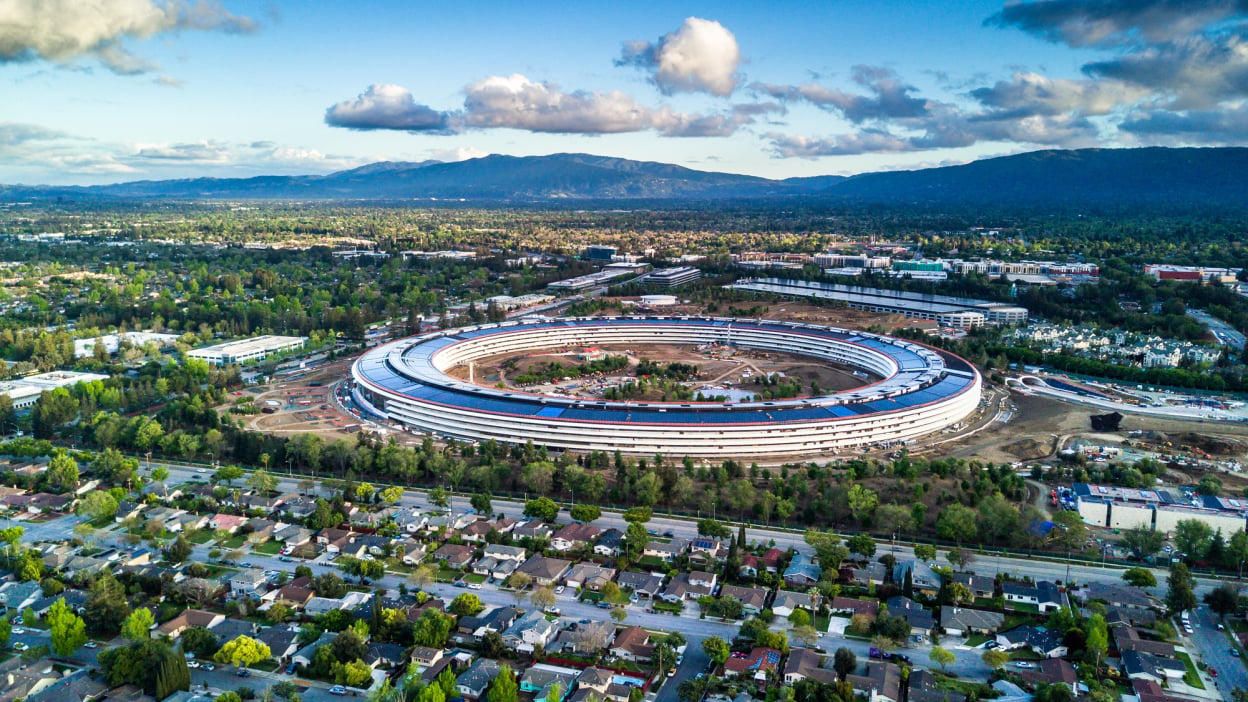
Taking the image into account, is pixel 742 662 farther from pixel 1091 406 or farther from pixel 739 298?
pixel 739 298

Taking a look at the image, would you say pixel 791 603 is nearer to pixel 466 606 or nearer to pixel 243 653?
pixel 466 606

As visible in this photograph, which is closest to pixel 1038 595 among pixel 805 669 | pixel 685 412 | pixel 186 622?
pixel 805 669

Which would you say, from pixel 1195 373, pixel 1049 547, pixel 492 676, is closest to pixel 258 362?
pixel 492 676

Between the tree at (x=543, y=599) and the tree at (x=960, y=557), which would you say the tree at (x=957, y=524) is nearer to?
the tree at (x=960, y=557)

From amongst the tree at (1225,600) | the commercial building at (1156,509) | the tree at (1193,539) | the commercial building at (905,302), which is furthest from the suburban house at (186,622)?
the commercial building at (905,302)

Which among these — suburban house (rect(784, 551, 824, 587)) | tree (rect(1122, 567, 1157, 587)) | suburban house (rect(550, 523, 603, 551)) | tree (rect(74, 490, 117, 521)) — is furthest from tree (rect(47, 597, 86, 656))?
tree (rect(1122, 567, 1157, 587))

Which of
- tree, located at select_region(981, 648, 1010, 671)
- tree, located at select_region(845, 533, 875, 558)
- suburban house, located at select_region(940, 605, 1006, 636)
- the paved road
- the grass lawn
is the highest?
tree, located at select_region(845, 533, 875, 558)

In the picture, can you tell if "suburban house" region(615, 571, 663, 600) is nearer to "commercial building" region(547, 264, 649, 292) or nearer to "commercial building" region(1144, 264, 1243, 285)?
"commercial building" region(547, 264, 649, 292)
